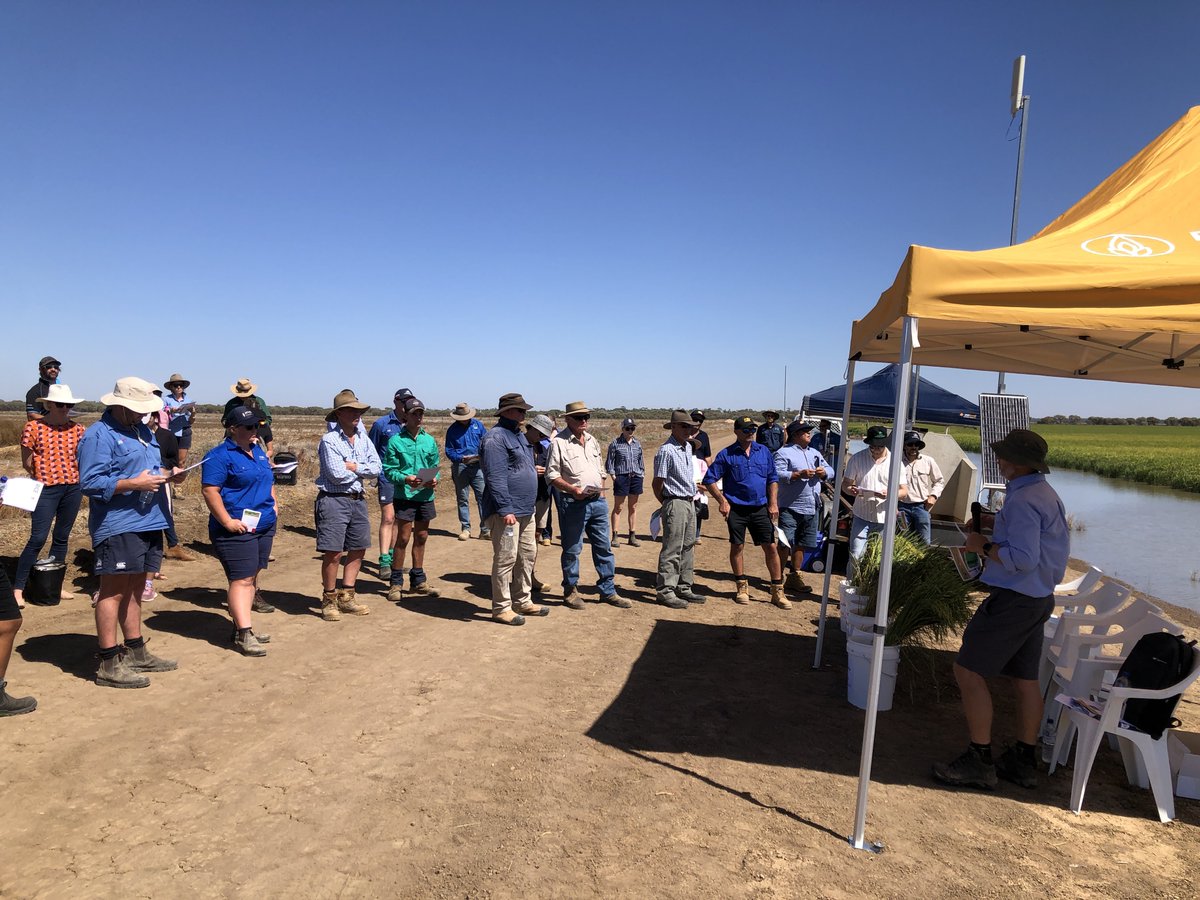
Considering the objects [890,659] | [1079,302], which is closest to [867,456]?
[890,659]

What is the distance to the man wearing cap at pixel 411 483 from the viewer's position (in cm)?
691

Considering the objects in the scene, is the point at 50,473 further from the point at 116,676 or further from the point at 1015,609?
the point at 1015,609

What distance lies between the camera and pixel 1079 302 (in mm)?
3180

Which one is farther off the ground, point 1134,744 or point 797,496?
point 797,496

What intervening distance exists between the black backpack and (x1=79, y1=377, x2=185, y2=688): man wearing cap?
5.50 metres

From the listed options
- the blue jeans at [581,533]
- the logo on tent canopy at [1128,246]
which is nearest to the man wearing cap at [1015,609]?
the logo on tent canopy at [1128,246]

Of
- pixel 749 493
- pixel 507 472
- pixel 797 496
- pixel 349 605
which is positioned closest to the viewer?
pixel 507 472

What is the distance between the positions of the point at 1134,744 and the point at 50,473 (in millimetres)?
7868

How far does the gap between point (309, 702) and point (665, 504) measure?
372cm

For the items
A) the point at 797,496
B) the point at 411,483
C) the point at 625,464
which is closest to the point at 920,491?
the point at 797,496

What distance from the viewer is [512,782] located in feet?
11.8

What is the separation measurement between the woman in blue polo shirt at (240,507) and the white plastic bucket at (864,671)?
4252 millimetres

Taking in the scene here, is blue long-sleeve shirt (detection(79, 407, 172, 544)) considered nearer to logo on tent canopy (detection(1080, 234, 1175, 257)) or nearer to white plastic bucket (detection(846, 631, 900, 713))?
white plastic bucket (detection(846, 631, 900, 713))

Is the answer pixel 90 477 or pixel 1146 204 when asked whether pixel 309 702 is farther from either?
pixel 1146 204
